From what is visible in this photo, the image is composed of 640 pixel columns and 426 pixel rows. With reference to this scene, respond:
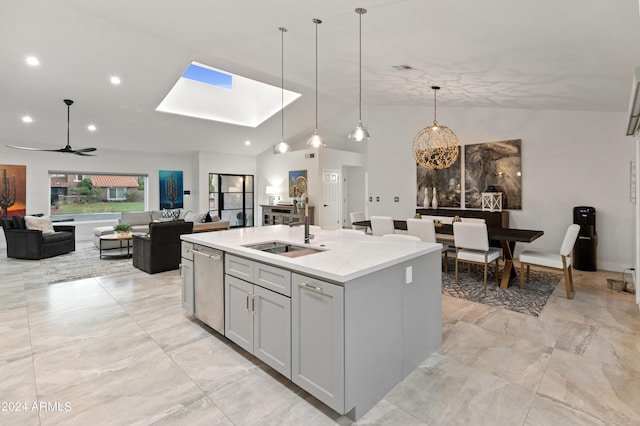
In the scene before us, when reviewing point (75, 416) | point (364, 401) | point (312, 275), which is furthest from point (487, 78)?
point (75, 416)

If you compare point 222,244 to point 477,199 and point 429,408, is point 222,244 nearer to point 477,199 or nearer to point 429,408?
point 429,408

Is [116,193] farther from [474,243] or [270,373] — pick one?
[474,243]

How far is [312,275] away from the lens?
1919 mm

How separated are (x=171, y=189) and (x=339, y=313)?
9.33 metres

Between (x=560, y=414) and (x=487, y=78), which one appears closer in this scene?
(x=560, y=414)

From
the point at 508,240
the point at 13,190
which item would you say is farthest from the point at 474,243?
the point at 13,190

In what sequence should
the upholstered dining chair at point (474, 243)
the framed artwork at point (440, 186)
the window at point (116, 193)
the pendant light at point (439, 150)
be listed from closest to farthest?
1. the upholstered dining chair at point (474, 243)
2. the pendant light at point (439, 150)
3. the framed artwork at point (440, 186)
4. the window at point (116, 193)

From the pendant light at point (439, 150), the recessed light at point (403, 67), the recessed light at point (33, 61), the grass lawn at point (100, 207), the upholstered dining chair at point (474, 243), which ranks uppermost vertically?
A: the recessed light at point (33, 61)

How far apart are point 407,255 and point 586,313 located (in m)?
2.59

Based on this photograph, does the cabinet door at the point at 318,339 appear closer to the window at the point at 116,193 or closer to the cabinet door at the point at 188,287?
the cabinet door at the point at 188,287

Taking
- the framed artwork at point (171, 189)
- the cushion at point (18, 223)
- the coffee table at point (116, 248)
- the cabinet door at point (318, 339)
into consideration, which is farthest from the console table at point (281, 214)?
the cabinet door at point (318, 339)

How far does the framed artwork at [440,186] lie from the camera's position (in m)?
6.69

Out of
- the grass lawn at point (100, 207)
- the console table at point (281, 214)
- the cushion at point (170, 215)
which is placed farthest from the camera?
the console table at point (281, 214)

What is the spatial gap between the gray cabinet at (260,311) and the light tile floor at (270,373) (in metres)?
0.17
